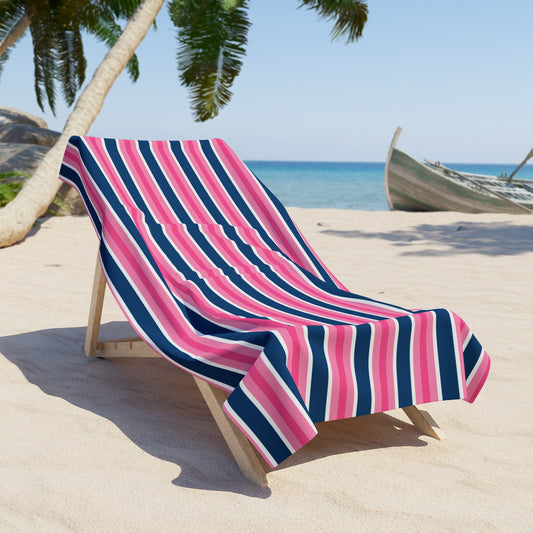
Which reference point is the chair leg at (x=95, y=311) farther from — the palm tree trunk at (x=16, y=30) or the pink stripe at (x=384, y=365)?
the palm tree trunk at (x=16, y=30)

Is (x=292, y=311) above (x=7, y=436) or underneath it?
above

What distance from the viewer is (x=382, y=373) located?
2262 mm

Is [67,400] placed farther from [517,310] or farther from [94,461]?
[517,310]

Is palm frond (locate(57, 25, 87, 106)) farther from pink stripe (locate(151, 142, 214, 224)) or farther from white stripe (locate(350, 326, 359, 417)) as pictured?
white stripe (locate(350, 326, 359, 417))

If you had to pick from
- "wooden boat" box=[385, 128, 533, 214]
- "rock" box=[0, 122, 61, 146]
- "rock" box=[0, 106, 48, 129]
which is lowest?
"rock" box=[0, 106, 48, 129]

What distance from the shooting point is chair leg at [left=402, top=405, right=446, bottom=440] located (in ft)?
8.23

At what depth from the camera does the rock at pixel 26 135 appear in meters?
11.0

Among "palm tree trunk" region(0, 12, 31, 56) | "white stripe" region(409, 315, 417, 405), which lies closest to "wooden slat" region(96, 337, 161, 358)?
"white stripe" region(409, 315, 417, 405)

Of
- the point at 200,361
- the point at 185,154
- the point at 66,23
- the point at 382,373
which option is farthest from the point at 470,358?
the point at 66,23

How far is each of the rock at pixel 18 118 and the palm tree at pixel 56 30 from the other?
0.86 meters

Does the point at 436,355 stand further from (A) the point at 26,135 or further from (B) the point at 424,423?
(A) the point at 26,135

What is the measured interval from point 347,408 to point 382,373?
20cm

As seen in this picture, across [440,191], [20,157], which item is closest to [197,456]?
[20,157]

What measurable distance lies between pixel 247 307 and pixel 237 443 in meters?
0.67
